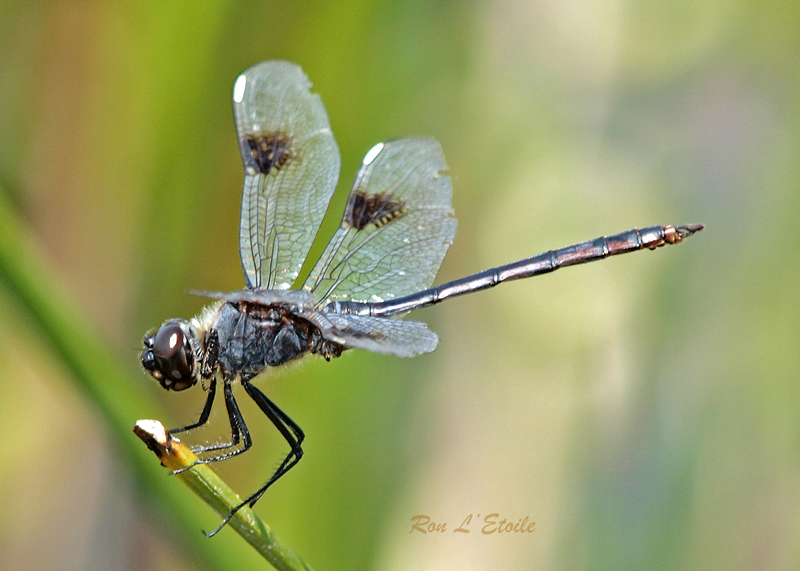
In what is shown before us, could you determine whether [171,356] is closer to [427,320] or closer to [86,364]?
[86,364]

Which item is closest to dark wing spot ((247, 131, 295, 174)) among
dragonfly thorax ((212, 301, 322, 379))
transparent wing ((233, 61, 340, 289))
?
transparent wing ((233, 61, 340, 289))

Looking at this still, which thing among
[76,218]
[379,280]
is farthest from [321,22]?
[76,218]

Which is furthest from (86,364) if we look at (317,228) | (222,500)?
(317,228)

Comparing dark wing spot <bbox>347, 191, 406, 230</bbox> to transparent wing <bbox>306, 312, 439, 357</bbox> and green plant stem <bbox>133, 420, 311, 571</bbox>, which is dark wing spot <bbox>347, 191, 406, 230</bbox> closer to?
transparent wing <bbox>306, 312, 439, 357</bbox>

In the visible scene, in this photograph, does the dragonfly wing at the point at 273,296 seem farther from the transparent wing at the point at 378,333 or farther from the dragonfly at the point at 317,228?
the dragonfly at the point at 317,228

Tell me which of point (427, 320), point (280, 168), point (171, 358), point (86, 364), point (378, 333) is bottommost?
point (427, 320)

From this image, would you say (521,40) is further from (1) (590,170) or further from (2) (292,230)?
(2) (292,230)
